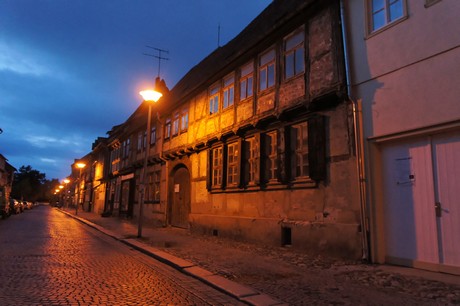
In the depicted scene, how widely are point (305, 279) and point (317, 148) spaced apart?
3.94 m

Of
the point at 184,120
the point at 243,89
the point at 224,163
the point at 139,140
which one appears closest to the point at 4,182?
the point at 139,140

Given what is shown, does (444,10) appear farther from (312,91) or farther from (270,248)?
(270,248)

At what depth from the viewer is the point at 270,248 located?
35.7ft

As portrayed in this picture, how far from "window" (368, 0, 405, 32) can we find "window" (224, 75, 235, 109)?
258 inches

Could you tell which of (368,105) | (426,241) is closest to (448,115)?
(368,105)

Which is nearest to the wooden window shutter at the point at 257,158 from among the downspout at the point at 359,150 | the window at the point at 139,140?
the downspout at the point at 359,150

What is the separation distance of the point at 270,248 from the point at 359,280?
14.0 feet

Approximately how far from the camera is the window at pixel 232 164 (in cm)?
1398

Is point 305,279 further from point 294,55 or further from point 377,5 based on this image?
point 294,55

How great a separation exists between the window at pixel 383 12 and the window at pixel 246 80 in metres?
5.27

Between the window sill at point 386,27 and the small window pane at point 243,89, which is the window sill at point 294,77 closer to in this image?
the window sill at point 386,27

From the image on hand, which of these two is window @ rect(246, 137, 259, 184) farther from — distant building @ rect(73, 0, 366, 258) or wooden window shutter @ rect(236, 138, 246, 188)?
wooden window shutter @ rect(236, 138, 246, 188)

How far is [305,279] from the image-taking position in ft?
22.9

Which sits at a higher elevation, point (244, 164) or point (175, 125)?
point (175, 125)
